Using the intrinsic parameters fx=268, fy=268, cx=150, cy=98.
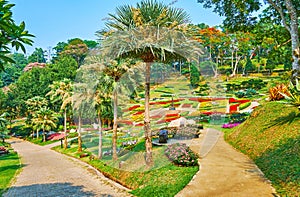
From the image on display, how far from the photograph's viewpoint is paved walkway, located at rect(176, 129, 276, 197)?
6.91 metres

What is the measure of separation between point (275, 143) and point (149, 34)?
592 centimetres

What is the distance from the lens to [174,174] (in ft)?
31.2

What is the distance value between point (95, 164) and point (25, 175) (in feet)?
15.3

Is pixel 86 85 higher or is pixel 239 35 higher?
pixel 239 35

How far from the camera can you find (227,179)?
312 inches

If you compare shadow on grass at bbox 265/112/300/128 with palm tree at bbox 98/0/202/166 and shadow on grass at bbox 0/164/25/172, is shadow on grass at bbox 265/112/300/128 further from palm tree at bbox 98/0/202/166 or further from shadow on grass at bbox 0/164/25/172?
shadow on grass at bbox 0/164/25/172

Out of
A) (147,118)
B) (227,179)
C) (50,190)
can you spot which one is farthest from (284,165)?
(50,190)

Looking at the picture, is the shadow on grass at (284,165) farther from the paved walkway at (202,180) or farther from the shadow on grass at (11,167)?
the shadow on grass at (11,167)

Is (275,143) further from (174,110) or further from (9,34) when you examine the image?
(9,34)

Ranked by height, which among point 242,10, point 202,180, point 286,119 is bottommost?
point 202,180

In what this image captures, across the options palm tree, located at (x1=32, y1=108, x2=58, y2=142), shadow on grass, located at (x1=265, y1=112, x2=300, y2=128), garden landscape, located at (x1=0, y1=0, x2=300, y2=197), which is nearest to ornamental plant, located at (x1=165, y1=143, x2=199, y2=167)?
garden landscape, located at (x1=0, y1=0, x2=300, y2=197)

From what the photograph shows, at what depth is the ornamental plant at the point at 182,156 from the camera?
10117mm

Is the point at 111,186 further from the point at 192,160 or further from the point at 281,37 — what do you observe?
the point at 281,37

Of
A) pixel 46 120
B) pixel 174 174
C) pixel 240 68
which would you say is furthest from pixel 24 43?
pixel 240 68
